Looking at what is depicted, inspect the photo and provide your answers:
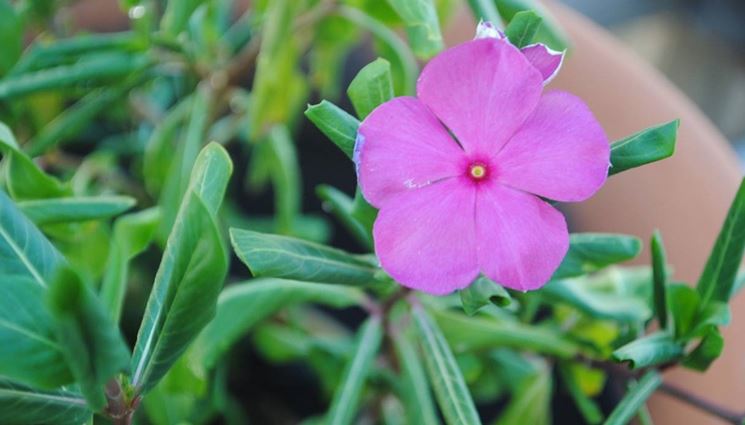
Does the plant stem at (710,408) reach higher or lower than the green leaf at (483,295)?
lower

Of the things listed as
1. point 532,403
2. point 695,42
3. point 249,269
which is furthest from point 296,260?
point 695,42

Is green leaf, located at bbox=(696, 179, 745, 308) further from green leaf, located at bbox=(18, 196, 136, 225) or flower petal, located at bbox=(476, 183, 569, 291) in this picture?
green leaf, located at bbox=(18, 196, 136, 225)

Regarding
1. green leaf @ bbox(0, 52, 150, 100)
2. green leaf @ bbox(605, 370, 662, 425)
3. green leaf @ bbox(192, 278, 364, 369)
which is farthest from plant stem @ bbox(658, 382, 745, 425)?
green leaf @ bbox(0, 52, 150, 100)

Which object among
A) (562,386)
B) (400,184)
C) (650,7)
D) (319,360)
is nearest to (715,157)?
(562,386)

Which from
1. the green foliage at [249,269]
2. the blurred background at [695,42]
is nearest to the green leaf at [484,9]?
the green foliage at [249,269]

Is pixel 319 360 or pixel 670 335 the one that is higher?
pixel 670 335

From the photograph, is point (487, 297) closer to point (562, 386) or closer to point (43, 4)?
point (43, 4)

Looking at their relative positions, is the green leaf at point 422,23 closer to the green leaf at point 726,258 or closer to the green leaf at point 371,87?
the green leaf at point 371,87
